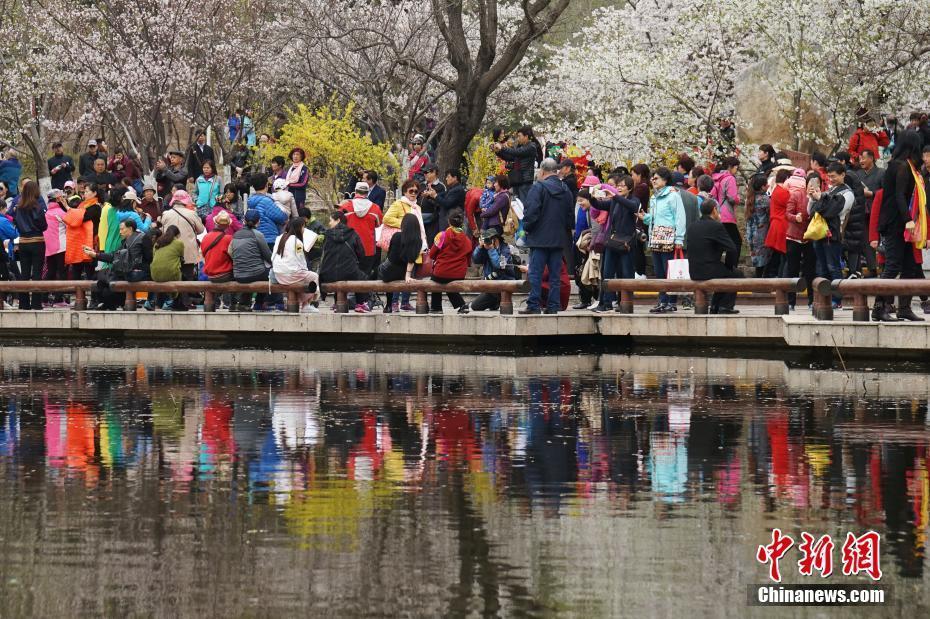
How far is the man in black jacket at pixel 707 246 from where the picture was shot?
21.6 meters

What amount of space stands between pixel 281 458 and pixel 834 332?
8.75 metres

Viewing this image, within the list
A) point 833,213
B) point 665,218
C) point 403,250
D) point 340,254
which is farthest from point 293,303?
point 833,213

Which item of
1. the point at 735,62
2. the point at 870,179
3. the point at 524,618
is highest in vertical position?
the point at 735,62

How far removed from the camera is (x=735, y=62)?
139 ft

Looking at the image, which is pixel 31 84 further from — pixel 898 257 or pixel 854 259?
pixel 898 257

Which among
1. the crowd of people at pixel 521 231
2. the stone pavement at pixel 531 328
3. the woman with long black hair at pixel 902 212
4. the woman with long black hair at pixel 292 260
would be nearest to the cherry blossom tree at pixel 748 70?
the crowd of people at pixel 521 231

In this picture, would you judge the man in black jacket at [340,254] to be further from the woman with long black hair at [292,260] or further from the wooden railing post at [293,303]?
the wooden railing post at [293,303]

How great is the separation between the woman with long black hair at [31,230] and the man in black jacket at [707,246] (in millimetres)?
10510

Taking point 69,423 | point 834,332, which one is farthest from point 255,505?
point 834,332

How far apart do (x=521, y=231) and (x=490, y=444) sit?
1113cm

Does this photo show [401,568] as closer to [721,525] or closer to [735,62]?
[721,525]

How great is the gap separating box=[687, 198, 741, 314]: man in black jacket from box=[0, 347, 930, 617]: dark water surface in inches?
122

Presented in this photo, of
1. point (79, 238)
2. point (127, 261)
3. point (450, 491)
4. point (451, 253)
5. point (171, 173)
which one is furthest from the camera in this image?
point (171, 173)

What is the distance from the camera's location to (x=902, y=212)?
763 inches
